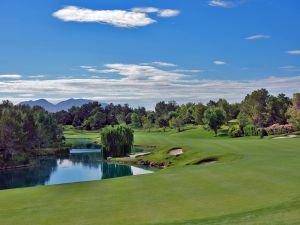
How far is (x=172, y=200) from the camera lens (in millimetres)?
20062

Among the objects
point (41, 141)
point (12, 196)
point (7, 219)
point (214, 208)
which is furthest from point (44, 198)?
point (41, 141)

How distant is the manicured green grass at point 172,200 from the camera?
16500 millimetres

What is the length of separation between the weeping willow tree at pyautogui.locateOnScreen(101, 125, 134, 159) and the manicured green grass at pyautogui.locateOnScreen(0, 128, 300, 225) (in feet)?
173

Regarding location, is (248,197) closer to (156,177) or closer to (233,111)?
(156,177)

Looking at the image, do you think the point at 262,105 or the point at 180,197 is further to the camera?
the point at 262,105

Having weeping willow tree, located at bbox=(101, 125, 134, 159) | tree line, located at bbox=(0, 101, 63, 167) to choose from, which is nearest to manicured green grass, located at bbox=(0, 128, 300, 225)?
weeping willow tree, located at bbox=(101, 125, 134, 159)

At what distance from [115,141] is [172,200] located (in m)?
62.0

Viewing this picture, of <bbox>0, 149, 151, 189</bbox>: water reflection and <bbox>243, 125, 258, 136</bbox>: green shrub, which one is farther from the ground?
<bbox>243, 125, 258, 136</bbox>: green shrub

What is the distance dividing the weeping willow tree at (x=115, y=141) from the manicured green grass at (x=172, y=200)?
52.6 metres

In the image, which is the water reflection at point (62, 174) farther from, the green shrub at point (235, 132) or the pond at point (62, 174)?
the green shrub at point (235, 132)

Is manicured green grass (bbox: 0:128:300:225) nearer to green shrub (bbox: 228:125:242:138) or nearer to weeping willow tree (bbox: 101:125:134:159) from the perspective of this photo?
weeping willow tree (bbox: 101:125:134:159)

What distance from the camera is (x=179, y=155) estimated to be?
204 feet

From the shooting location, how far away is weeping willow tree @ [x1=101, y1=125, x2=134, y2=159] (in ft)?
266

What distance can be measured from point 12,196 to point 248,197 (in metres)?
15.1
